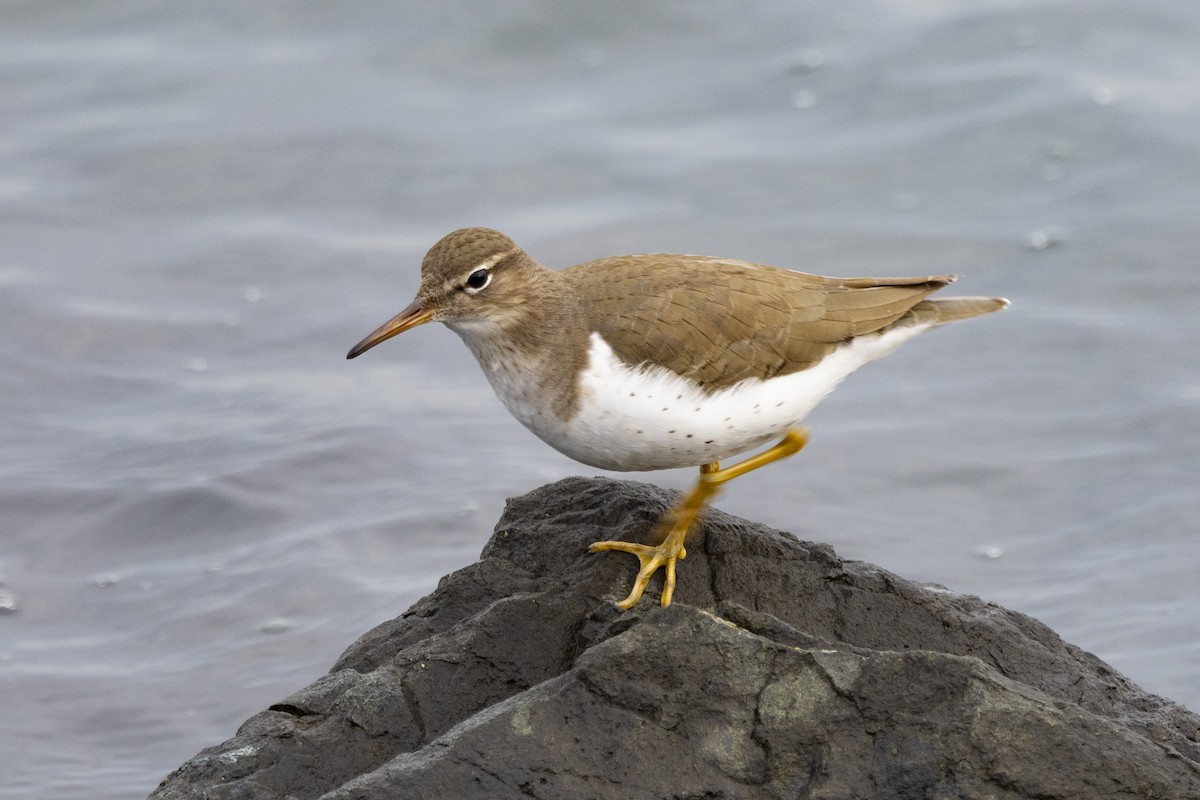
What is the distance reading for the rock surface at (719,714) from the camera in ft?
15.0

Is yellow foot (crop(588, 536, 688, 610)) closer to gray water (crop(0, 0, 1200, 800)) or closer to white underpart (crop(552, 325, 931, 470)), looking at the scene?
white underpart (crop(552, 325, 931, 470))

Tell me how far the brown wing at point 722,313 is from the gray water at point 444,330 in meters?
3.51

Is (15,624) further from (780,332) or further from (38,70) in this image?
(38,70)

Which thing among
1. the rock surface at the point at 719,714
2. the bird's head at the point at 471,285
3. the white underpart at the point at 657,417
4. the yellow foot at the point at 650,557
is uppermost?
the bird's head at the point at 471,285

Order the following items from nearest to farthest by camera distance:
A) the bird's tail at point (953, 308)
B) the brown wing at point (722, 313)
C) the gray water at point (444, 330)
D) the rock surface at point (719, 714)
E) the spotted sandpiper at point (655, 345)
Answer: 1. the rock surface at point (719, 714)
2. the spotted sandpiper at point (655, 345)
3. the brown wing at point (722, 313)
4. the bird's tail at point (953, 308)
5. the gray water at point (444, 330)

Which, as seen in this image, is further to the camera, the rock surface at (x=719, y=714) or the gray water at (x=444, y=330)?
the gray water at (x=444, y=330)

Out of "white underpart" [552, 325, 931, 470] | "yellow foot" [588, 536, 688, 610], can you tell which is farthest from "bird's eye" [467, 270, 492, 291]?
"yellow foot" [588, 536, 688, 610]

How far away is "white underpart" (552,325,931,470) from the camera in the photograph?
592cm

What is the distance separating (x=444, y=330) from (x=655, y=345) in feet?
22.7

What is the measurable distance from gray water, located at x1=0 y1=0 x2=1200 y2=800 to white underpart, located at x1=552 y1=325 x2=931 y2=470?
12.0 feet

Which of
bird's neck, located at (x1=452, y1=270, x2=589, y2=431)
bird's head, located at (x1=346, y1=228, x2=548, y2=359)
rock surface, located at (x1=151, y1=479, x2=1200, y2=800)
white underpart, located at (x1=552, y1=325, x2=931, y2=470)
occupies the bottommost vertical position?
rock surface, located at (x1=151, y1=479, x2=1200, y2=800)

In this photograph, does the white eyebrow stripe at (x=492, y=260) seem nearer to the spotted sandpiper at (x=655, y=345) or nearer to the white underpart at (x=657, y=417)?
the spotted sandpiper at (x=655, y=345)

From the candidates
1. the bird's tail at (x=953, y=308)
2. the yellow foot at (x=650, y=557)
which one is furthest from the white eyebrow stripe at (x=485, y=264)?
the bird's tail at (x=953, y=308)

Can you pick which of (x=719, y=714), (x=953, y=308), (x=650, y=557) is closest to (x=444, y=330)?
(x=953, y=308)
